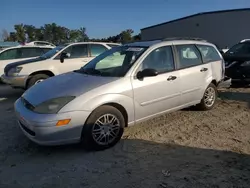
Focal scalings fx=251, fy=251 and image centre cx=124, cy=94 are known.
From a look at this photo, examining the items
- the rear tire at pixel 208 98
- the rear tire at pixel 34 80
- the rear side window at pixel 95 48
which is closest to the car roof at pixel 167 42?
the rear tire at pixel 208 98

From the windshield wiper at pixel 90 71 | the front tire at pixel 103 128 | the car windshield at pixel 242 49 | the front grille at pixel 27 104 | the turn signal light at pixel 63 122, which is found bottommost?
the front tire at pixel 103 128

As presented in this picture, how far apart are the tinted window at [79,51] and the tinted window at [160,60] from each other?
4459 millimetres

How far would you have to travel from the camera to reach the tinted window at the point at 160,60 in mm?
4355

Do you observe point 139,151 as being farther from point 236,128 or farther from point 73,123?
point 236,128

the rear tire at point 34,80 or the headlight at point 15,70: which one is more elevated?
the headlight at point 15,70

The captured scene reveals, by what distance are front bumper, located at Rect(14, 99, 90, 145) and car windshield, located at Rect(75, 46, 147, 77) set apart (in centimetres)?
104

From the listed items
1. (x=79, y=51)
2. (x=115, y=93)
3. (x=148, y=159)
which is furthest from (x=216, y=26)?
(x=148, y=159)

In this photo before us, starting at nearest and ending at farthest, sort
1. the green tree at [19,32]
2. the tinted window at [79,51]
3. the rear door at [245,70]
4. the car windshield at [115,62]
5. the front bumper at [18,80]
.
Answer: the car windshield at [115,62], the front bumper at [18,80], the rear door at [245,70], the tinted window at [79,51], the green tree at [19,32]

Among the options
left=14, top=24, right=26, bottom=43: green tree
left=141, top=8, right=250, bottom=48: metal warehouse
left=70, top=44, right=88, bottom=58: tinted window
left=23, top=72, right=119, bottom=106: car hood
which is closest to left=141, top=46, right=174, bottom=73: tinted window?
left=23, top=72, right=119, bottom=106: car hood

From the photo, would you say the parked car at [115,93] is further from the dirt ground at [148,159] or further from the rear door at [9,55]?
the rear door at [9,55]

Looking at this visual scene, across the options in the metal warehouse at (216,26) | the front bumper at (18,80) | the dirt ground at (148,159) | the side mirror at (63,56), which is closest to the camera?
the dirt ground at (148,159)

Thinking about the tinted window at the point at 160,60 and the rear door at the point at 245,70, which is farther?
the rear door at the point at 245,70

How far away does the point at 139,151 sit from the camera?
3.75 meters

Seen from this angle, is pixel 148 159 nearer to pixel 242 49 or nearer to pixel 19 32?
pixel 242 49
